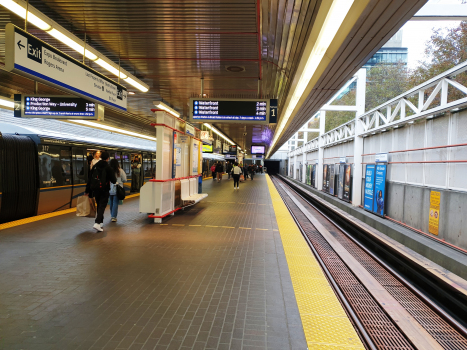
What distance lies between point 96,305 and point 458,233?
6.66 m

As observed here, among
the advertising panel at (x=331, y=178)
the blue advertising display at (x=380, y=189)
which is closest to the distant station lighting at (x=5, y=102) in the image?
the blue advertising display at (x=380, y=189)

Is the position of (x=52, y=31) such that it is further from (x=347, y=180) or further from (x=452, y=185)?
(x=347, y=180)

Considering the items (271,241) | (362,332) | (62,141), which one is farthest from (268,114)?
(62,141)

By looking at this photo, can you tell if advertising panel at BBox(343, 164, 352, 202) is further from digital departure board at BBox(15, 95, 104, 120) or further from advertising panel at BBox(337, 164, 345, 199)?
digital departure board at BBox(15, 95, 104, 120)

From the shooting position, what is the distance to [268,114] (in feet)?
25.2

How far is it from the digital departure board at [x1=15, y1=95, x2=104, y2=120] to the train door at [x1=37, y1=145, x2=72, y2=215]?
4.30ft

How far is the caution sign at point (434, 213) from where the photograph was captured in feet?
21.9

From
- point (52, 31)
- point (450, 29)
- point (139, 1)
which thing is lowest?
point (52, 31)

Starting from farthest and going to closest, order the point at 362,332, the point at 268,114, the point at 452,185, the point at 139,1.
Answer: the point at 268,114, the point at 452,185, the point at 139,1, the point at 362,332

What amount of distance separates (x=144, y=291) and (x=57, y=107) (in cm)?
607

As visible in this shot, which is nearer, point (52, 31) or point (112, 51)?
point (52, 31)

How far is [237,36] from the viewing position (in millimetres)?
5625

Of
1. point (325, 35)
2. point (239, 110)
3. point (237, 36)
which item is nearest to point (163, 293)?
point (325, 35)

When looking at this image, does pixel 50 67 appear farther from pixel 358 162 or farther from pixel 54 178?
pixel 358 162
